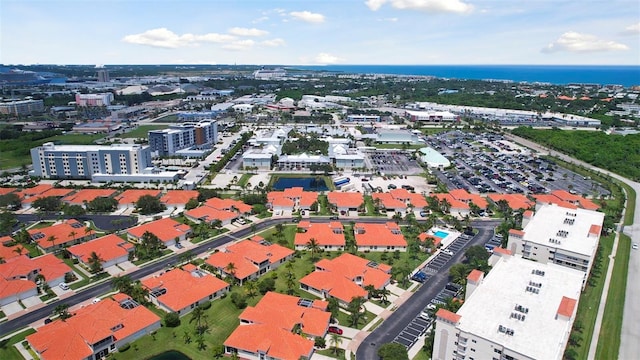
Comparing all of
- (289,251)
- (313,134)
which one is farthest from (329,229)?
(313,134)

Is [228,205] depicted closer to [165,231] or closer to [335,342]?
[165,231]

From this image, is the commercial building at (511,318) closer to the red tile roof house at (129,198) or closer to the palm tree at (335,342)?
the palm tree at (335,342)

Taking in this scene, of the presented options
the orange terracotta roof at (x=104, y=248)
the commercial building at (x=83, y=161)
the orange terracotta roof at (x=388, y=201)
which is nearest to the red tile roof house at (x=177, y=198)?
the orange terracotta roof at (x=104, y=248)

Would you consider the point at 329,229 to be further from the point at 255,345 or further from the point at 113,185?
the point at 113,185

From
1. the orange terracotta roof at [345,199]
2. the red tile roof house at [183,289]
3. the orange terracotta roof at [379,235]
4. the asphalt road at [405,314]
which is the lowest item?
the asphalt road at [405,314]

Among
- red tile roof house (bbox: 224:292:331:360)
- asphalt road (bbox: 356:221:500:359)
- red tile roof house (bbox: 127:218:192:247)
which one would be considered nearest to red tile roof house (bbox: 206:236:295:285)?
red tile roof house (bbox: 224:292:331:360)

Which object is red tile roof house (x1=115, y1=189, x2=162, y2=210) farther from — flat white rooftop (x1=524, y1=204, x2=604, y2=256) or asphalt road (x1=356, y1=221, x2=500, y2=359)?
flat white rooftop (x1=524, y1=204, x2=604, y2=256)
